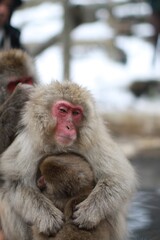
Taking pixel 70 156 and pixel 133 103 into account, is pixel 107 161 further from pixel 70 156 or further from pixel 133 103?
pixel 133 103

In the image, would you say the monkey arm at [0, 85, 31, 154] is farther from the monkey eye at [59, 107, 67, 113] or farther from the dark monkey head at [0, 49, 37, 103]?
the monkey eye at [59, 107, 67, 113]

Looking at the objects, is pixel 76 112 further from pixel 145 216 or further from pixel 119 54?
pixel 119 54

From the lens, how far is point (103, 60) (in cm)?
1575

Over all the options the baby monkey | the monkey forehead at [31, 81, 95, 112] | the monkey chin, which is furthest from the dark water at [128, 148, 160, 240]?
the monkey forehead at [31, 81, 95, 112]

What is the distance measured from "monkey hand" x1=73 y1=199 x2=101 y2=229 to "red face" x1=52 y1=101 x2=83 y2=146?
47 cm

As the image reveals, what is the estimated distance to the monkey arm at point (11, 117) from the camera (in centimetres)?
549

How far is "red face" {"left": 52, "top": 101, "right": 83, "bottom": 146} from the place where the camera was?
493 centimetres

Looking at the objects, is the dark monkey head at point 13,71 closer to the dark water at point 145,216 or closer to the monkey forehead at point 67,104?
the monkey forehead at point 67,104

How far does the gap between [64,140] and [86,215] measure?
1.88 feet

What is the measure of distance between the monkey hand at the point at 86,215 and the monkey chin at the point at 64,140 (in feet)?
1.43

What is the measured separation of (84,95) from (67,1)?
7.73 meters

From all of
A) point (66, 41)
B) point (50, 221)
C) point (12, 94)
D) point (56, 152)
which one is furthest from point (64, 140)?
point (66, 41)

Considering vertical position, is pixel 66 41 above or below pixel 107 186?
above

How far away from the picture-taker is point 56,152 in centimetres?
502
